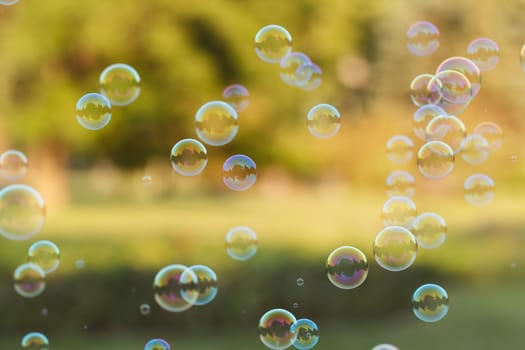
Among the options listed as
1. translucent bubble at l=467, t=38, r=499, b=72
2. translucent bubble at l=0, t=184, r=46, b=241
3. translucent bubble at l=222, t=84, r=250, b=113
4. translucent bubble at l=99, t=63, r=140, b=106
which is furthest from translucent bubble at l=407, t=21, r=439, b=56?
translucent bubble at l=0, t=184, r=46, b=241

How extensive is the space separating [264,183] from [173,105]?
6.99 m

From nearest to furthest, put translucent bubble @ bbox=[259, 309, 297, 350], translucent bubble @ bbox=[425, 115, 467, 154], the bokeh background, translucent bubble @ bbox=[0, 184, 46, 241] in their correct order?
translucent bubble @ bbox=[259, 309, 297, 350], translucent bubble @ bbox=[0, 184, 46, 241], translucent bubble @ bbox=[425, 115, 467, 154], the bokeh background

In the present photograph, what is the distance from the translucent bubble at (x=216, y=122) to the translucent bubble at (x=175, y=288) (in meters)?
0.65

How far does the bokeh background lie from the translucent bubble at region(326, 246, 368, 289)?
2.82m

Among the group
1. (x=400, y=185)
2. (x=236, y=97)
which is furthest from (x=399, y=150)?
(x=236, y=97)

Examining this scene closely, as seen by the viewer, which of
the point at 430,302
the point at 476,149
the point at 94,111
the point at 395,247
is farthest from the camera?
the point at 476,149

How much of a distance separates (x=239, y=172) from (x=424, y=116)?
1049 millimetres

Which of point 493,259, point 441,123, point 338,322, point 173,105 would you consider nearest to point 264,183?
point 173,105

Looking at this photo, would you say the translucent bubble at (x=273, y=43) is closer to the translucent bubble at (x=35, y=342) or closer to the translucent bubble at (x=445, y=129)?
the translucent bubble at (x=445, y=129)

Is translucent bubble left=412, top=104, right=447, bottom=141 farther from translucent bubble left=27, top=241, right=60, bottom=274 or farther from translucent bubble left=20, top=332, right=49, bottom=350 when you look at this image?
translucent bubble left=20, top=332, right=49, bottom=350

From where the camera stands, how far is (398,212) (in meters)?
3.91

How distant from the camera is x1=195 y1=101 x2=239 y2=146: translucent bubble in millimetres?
3961

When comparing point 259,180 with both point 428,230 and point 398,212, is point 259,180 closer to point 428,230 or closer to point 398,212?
point 428,230

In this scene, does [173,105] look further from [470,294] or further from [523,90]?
[523,90]
